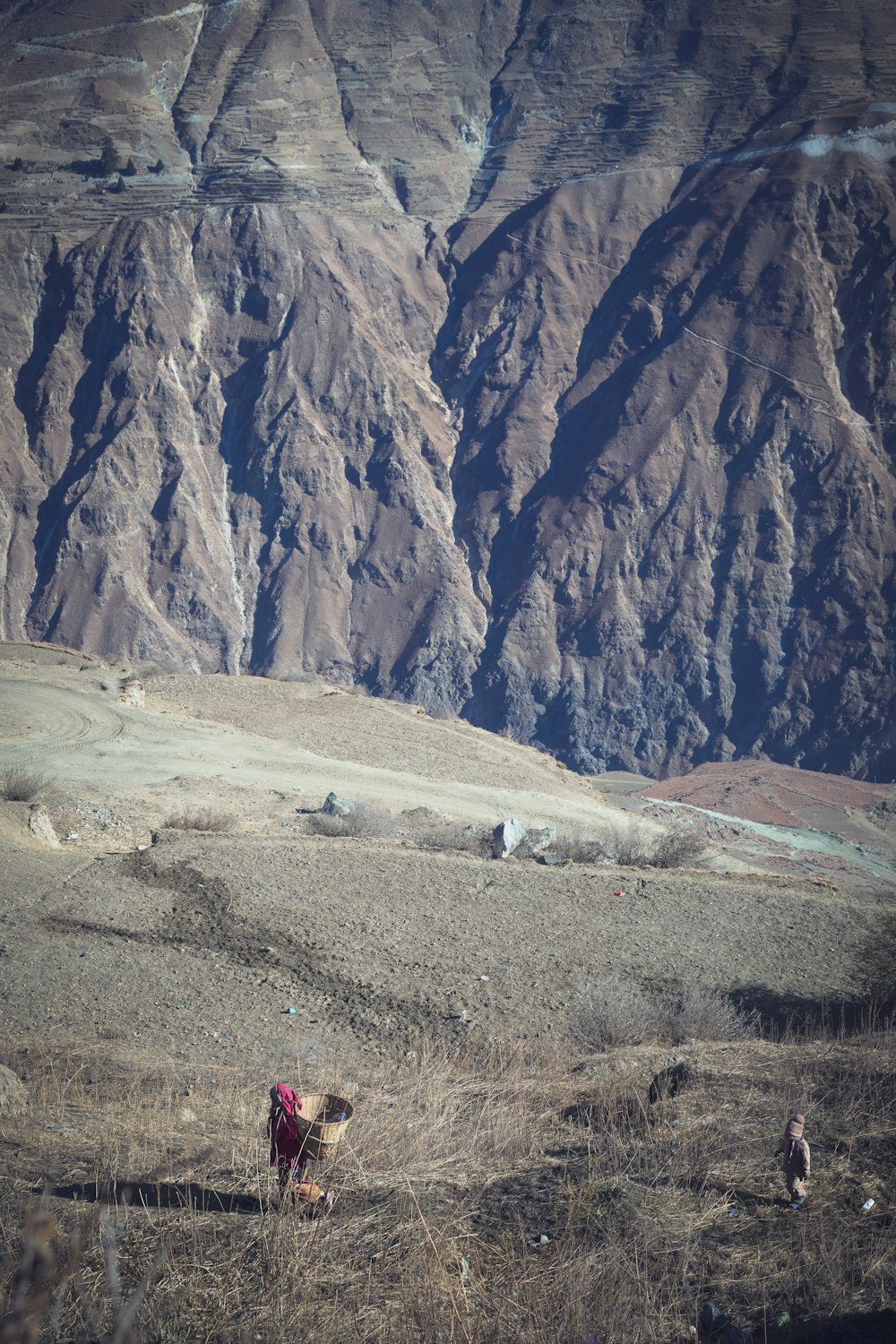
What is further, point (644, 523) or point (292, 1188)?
point (644, 523)

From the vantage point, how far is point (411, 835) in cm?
1859

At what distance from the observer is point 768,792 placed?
1992 inches

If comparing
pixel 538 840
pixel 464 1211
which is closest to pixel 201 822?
pixel 538 840

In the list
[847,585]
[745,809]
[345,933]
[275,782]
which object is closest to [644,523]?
[847,585]

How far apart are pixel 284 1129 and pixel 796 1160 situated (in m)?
2.80

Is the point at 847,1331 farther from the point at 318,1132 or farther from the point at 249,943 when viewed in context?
the point at 249,943

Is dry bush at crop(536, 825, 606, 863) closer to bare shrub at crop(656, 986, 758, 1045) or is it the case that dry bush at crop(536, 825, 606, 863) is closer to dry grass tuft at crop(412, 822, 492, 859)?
dry grass tuft at crop(412, 822, 492, 859)

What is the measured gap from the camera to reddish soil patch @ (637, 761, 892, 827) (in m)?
46.7

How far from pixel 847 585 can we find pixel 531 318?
35315 millimetres

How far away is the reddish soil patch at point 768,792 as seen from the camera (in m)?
46.7

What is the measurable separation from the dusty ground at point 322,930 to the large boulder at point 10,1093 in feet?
7.04

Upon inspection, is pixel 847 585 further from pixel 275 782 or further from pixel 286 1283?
pixel 286 1283

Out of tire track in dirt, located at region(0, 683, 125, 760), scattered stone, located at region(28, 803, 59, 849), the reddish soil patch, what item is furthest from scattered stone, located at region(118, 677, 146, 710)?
the reddish soil patch

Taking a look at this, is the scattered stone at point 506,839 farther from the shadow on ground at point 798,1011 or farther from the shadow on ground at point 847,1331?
the shadow on ground at point 847,1331
